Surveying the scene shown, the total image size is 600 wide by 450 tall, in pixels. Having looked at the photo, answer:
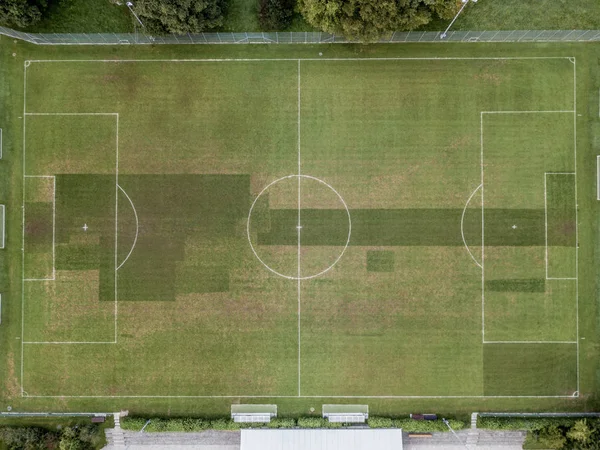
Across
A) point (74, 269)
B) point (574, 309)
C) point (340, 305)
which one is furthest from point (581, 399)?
point (74, 269)

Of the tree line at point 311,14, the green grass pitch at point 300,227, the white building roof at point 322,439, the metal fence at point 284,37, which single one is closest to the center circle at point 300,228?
the green grass pitch at point 300,227

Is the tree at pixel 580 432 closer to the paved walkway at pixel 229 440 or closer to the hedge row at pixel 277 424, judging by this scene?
the paved walkway at pixel 229 440

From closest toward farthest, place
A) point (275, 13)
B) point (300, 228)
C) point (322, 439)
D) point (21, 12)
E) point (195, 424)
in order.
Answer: point (21, 12), point (275, 13), point (322, 439), point (195, 424), point (300, 228)

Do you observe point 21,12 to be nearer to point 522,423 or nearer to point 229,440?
point 229,440

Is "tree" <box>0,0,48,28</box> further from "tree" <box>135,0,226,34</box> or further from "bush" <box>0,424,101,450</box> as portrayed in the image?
"bush" <box>0,424,101,450</box>

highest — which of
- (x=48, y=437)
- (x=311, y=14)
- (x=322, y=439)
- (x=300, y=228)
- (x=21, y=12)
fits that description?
(x=21, y=12)

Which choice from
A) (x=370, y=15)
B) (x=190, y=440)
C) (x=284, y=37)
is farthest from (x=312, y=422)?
(x=370, y=15)

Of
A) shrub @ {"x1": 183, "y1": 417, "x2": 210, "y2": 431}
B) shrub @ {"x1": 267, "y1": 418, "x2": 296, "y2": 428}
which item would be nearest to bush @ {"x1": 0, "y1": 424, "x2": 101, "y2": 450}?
shrub @ {"x1": 183, "y1": 417, "x2": 210, "y2": 431}

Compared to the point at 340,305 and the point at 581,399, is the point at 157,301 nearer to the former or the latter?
the point at 340,305
